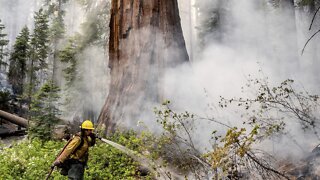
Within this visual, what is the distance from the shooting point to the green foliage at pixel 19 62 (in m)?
29.6

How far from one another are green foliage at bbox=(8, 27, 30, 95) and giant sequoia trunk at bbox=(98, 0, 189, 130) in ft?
78.1

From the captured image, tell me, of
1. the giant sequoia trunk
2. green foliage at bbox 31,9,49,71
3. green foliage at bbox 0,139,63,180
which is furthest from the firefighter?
green foliage at bbox 31,9,49,71

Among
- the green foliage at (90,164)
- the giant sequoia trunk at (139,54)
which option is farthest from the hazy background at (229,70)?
the green foliage at (90,164)

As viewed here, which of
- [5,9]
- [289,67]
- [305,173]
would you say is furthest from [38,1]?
[305,173]

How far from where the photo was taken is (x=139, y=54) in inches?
329

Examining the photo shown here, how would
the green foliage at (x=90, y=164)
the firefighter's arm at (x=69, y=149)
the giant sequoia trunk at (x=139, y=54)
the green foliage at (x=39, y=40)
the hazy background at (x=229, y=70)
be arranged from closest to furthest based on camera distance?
the firefighter's arm at (x=69, y=149) → the green foliage at (x=90, y=164) → the hazy background at (x=229, y=70) → the giant sequoia trunk at (x=139, y=54) → the green foliage at (x=39, y=40)

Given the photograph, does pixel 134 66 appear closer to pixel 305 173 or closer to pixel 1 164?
pixel 1 164

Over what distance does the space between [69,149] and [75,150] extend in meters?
0.11

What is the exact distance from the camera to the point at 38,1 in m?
66.6

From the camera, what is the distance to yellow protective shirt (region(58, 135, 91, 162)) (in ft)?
16.6

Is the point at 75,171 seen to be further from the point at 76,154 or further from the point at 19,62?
the point at 19,62

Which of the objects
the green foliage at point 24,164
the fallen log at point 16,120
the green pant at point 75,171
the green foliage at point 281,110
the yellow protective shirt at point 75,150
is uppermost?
the green foliage at point 281,110

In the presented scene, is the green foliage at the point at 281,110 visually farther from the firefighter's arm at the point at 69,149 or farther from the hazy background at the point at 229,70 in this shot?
the firefighter's arm at the point at 69,149

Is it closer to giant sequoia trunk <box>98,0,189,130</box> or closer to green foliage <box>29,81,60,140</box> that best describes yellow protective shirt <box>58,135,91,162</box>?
giant sequoia trunk <box>98,0,189,130</box>
